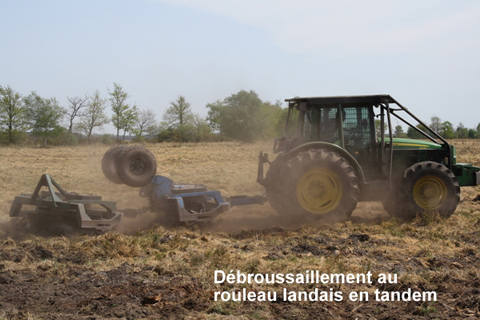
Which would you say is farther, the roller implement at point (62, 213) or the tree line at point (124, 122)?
the tree line at point (124, 122)

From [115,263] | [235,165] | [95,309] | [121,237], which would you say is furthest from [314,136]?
[235,165]

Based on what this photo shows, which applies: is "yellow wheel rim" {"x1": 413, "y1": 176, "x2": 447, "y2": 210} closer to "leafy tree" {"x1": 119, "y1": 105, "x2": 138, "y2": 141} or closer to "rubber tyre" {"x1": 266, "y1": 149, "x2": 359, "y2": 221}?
"rubber tyre" {"x1": 266, "y1": 149, "x2": 359, "y2": 221}

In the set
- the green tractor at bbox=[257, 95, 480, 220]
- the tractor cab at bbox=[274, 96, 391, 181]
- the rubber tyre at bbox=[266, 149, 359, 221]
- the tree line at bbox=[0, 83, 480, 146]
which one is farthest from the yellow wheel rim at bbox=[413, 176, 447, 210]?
the tree line at bbox=[0, 83, 480, 146]

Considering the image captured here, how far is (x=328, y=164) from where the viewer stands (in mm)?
8383

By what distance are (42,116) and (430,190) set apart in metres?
39.6

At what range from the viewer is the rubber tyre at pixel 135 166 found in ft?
27.2

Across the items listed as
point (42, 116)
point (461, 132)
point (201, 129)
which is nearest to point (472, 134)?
point (461, 132)

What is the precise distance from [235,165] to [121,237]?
44.4ft

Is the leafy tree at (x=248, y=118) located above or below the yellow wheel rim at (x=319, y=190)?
above

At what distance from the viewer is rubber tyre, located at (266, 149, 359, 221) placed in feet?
27.3

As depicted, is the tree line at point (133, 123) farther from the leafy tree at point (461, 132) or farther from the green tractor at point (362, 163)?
the green tractor at point (362, 163)

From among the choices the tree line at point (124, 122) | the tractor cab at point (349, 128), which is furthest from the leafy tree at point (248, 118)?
the tractor cab at point (349, 128)

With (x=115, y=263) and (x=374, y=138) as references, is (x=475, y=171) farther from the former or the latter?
(x=115, y=263)

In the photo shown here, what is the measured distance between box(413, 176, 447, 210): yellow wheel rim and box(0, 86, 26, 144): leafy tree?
3828 centimetres
